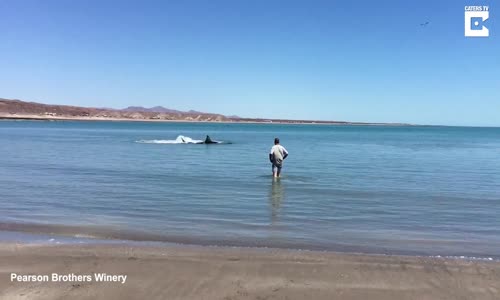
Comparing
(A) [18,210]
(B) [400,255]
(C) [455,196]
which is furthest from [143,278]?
(C) [455,196]

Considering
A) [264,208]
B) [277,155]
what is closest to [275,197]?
[264,208]

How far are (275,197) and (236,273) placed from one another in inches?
332

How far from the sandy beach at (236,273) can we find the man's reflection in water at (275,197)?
3696 millimetres

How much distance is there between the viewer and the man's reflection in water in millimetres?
12248

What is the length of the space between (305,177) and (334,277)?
14.7 metres

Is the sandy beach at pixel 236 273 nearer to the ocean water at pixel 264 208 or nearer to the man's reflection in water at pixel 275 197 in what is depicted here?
the ocean water at pixel 264 208

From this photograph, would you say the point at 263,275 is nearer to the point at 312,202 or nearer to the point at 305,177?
the point at 312,202

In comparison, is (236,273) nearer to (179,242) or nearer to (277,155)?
(179,242)

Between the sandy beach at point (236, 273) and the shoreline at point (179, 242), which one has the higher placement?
the sandy beach at point (236, 273)

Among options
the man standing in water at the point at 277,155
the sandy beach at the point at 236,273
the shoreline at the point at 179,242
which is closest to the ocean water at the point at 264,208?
the shoreline at the point at 179,242

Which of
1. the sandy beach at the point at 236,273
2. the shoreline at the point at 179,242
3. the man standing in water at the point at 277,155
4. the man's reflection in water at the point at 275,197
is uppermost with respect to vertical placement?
the man standing in water at the point at 277,155

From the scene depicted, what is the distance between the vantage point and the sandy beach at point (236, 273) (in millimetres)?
6242

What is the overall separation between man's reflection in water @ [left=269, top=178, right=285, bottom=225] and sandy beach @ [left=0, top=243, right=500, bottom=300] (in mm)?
3696

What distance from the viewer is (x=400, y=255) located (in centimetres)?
838
